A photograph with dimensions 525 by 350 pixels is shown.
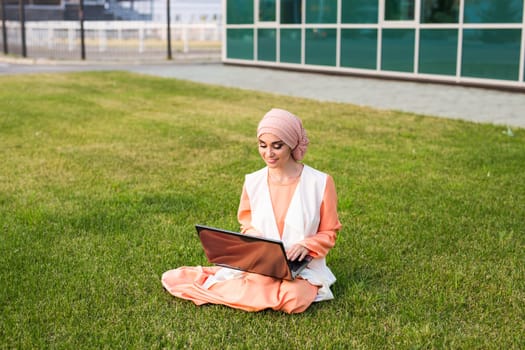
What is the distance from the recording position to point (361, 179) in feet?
21.2

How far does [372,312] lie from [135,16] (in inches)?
2128

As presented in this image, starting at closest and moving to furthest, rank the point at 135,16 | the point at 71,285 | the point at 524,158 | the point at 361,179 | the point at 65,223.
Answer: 1. the point at 71,285
2. the point at 65,223
3. the point at 361,179
4. the point at 524,158
5. the point at 135,16

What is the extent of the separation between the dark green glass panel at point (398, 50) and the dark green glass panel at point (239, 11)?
5.56 metres

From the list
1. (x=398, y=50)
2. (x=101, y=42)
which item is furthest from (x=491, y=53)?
(x=101, y=42)

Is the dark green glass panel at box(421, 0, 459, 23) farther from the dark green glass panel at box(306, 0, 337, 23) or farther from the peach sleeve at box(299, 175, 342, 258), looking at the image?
the peach sleeve at box(299, 175, 342, 258)

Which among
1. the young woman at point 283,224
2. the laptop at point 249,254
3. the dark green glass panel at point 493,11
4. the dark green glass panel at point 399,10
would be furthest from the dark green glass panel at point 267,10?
the laptop at point 249,254

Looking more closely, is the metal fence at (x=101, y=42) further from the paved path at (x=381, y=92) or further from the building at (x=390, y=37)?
the paved path at (x=381, y=92)

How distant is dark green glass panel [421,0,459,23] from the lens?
13.8 meters

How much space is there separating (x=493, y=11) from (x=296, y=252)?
10.8m

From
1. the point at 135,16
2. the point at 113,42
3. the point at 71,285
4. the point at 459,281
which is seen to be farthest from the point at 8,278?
the point at 135,16

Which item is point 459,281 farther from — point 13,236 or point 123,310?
point 13,236

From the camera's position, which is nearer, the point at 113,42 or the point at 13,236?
the point at 13,236

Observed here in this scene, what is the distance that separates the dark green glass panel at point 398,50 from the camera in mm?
14922

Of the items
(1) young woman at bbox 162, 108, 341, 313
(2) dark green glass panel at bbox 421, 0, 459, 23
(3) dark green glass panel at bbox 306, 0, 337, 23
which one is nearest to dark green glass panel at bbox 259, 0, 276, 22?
(3) dark green glass panel at bbox 306, 0, 337, 23
